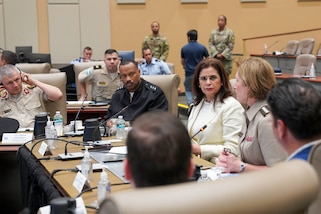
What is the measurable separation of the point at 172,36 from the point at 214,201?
10.7m

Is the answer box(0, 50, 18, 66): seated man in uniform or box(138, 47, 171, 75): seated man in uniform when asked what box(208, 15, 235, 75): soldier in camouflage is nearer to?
box(138, 47, 171, 75): seated man in uniform

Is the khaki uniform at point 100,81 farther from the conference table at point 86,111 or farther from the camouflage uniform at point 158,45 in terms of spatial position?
the camouflage uniform at point 158,45

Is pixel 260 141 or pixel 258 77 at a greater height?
pixel 258 77

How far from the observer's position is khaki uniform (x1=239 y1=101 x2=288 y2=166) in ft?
8.17

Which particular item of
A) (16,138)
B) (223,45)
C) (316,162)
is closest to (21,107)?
(16,138)

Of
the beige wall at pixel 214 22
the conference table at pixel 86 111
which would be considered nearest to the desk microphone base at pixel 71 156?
the conference table at pixel 86 111

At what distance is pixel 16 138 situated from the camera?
3746 mm

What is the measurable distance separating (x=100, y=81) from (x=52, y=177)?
3542 mm

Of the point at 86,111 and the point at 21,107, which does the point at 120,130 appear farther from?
the point at 86,111

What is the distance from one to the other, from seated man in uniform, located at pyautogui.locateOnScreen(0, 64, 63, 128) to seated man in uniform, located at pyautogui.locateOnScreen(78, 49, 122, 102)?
4.41 feet

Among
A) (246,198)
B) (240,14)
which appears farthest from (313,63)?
(246,198)

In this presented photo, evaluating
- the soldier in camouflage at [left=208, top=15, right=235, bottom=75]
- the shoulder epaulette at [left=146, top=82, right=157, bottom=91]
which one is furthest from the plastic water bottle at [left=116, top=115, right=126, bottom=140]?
the soldier in camouflage at [left=208, top=15, right=235, bottom=75]

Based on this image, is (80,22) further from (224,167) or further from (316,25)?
(224,167)

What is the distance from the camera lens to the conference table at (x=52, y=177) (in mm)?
2359
